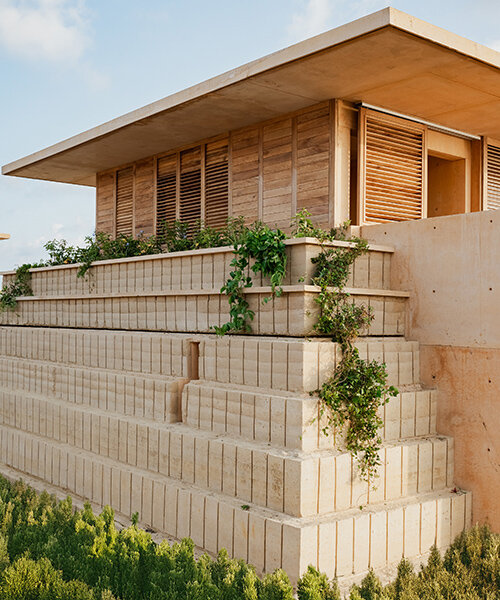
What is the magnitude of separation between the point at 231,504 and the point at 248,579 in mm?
1391

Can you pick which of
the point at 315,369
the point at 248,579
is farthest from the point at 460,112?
the point at 248,579

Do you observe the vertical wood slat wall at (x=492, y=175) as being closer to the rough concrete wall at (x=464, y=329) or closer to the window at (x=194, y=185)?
the rough concrete wall at (x=464, y=329)

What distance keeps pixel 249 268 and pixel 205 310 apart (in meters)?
0.85

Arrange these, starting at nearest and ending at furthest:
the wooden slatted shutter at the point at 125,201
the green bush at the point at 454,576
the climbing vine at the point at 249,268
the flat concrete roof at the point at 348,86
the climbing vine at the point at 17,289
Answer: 1. the green bush at the point at 454,576
2. the climbing vine at the point at 249,268
3. the flat concrete roof at the point at 348,86
4. the climbing vine at the point at 17,289
5. the wooden slatted shutter at the point at 125,201

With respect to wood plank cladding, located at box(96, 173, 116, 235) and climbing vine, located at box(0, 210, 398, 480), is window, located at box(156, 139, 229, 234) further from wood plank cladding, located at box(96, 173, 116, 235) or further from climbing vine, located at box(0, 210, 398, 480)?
climbing vine, located at box(0, 210, 398, 480)

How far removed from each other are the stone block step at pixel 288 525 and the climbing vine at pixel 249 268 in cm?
171

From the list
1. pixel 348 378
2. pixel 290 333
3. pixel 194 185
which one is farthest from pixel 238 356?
pixel 194 185

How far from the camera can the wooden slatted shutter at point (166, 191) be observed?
11.1 meters

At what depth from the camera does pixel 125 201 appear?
12.3 m

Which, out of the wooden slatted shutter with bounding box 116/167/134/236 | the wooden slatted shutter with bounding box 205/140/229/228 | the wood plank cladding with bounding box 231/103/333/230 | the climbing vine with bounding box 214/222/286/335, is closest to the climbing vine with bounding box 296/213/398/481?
the climbing vine with bounding box 214/222/286/335

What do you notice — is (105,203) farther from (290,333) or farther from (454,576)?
(454,576)

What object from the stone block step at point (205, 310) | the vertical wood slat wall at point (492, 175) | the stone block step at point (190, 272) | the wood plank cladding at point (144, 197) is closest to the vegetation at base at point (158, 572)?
the stone block step at point (205, 310)

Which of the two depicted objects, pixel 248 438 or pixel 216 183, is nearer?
pixel 248 438

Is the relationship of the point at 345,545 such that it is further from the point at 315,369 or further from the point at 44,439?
the point at 44,439
